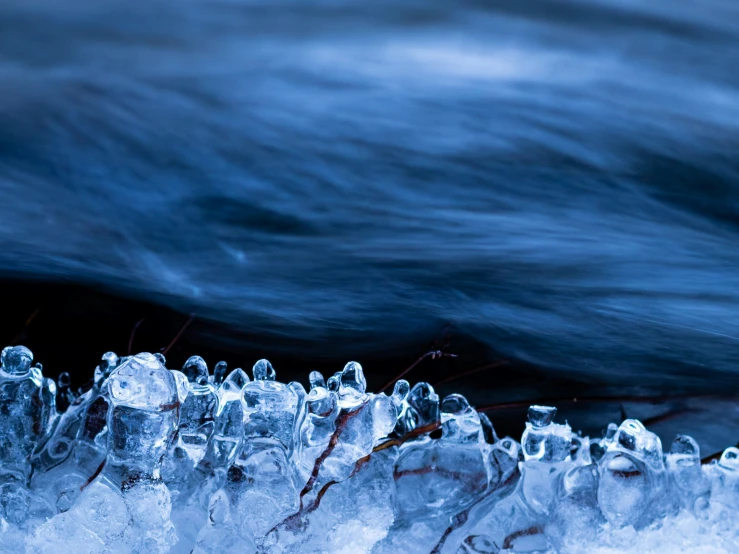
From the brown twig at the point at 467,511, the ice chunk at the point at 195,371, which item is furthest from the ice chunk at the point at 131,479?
the brown twig at the point at 467,511

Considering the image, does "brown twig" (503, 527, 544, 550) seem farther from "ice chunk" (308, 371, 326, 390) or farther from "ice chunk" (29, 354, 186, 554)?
"ice chunk" (29, 354, 186, 554)

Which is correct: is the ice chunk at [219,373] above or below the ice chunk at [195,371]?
below

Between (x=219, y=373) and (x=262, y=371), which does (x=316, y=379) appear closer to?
(x=262, y=371)

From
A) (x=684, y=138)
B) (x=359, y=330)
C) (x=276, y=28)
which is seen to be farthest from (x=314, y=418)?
(x=684, y=138)

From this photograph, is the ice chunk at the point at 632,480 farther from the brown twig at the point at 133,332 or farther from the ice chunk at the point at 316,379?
the brown twig at the point at 133,332

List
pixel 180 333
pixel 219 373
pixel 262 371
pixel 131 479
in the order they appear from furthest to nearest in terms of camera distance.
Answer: pixel 180 333
pixel 219 373
pixel 262 371
pixel 131 479

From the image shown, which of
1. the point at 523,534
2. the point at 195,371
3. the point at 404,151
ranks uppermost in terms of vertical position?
the point at 404,151

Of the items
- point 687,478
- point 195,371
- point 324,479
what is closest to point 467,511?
point 324,479
